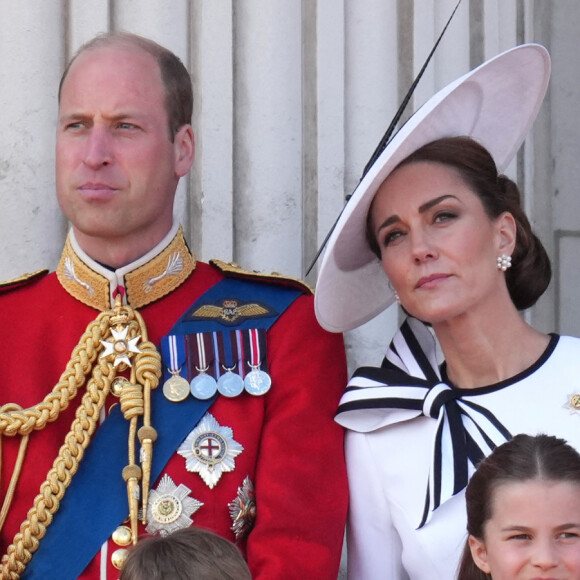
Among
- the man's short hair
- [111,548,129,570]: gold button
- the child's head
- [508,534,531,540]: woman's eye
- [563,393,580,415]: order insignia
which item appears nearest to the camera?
the child's head

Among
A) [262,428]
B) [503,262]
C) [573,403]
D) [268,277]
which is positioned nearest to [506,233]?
[503,262]

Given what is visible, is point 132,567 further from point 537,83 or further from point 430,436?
point 537,83

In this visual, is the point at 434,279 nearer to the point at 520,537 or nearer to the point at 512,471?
the point at 512,471

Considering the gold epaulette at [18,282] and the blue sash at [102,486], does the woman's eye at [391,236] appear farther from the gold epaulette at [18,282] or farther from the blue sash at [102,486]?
the gold epaulette at [18,282]

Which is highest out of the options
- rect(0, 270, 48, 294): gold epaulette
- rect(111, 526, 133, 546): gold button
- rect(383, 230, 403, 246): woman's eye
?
rect(383, 230, 403, 246): woman's eye

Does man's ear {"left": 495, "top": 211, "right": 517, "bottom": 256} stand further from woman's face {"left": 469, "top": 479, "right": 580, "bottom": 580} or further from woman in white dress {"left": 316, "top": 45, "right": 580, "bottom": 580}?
woman's face {"left": 469, "top": 479, "right": 580, "bottom": 580}

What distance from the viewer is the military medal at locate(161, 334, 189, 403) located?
280 centimetres

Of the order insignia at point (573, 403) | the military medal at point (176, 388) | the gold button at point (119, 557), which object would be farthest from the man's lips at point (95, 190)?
the order insignia at point (573, 403)

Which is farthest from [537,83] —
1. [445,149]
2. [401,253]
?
[401,253]

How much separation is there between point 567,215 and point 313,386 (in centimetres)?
131

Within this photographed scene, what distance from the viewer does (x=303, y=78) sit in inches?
141

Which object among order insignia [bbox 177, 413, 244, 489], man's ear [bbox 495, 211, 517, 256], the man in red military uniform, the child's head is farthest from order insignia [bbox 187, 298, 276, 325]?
the child's head

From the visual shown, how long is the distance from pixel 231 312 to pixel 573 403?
638mm

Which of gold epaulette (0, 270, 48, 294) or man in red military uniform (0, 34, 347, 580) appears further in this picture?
gold epaulette (0, 270, 48, 294)
